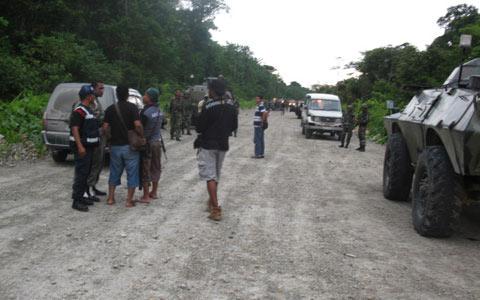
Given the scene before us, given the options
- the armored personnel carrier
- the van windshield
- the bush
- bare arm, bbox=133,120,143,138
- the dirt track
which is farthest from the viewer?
the van windshield

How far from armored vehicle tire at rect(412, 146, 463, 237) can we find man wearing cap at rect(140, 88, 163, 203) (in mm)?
3991

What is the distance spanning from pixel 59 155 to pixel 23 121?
2.90 meters

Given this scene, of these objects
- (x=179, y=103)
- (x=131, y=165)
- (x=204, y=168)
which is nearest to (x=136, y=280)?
(x=204, y=168)

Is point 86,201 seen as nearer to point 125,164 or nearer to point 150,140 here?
point 125,164

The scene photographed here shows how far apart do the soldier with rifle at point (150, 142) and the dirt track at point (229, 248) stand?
0.41 metres

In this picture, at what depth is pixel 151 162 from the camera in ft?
26.1

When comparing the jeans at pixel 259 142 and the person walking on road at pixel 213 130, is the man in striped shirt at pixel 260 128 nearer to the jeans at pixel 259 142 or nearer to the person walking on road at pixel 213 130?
the jeans at pixel 259 142

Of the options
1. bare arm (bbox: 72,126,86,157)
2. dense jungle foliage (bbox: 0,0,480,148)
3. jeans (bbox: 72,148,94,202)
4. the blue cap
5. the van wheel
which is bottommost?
the van wheel

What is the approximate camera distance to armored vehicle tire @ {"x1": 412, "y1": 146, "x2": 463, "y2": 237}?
579 centimetres

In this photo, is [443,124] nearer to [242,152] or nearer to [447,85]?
[447,85]

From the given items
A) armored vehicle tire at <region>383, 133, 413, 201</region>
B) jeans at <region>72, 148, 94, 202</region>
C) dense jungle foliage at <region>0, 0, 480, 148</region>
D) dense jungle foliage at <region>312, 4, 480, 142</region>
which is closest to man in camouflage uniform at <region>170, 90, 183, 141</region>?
dense jungle foliage at <region>0, 0, 480, 148</region>

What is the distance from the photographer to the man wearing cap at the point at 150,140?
7.64 meters

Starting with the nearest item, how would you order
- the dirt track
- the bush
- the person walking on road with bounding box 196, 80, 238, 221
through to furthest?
1. the dirt track
2. the person walking on road with bounding box 196, 80, 238, 221
3. the bush

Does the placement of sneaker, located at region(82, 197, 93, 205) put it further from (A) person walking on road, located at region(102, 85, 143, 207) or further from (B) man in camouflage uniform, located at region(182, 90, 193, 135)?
(B) man in camouflage uniform, located at region(182, 90, 193, 135)
